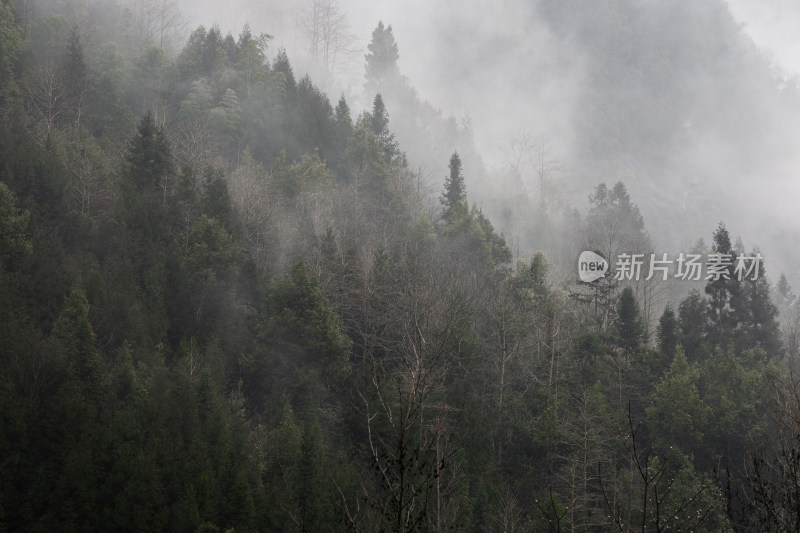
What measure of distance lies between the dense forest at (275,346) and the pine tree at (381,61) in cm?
2674

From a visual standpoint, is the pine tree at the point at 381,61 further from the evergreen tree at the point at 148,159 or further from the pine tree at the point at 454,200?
the evergreen tree at the point at 148,159

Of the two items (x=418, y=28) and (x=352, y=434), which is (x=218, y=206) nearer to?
(x=352, y=434)

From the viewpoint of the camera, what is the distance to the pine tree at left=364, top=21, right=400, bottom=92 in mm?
65062

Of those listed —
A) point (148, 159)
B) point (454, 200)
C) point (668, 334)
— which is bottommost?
point (668, 334)

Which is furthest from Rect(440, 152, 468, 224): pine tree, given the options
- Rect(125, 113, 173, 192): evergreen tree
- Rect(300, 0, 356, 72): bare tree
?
Rect(300, 0, 356, 72): bare tree

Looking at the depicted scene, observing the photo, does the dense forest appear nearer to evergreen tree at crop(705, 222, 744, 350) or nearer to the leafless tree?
evergreen tree at crop(705, 222, 744, 350)

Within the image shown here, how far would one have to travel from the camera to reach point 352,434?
23.3 m

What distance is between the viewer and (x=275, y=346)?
24.2 meters

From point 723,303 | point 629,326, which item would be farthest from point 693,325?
point 629,326

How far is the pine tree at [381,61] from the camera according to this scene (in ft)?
213

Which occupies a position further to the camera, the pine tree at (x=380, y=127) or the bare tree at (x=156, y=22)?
the bare tree at (x=156, y=22)

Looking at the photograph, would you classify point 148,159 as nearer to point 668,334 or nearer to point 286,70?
point 286,70

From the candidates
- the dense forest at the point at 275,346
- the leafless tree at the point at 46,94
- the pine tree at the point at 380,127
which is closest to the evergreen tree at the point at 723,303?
the dense forest at the point at 275,346

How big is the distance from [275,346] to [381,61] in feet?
163
